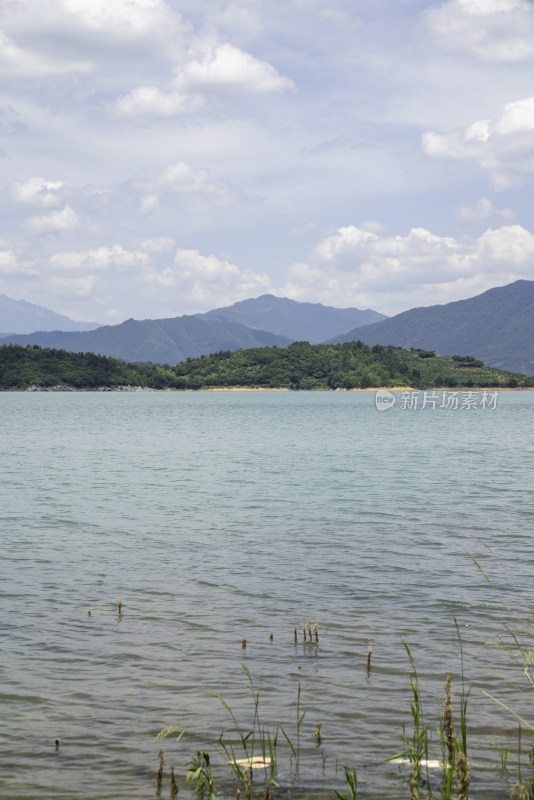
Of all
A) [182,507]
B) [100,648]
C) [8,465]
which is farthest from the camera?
[8,465]

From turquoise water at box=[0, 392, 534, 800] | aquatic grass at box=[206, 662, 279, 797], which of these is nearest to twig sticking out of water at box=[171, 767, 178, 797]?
turquoise water at box=[0, 392, 534, 800]

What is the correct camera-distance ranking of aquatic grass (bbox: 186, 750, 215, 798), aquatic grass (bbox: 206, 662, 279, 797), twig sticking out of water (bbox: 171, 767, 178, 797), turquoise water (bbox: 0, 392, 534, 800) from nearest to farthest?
aquatic grass (bbox: 186, 750, 215, 798), twig sticking out of water (bbox: 171, 767, 178, 797), aquatic grass (bbox: 206, 662, 279, 797), turquoise water (bbox: 0, 392, 534, 800)

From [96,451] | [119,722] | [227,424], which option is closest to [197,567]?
[119,722]

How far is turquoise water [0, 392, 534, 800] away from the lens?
8773 mm

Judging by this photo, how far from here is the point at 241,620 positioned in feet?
46.5

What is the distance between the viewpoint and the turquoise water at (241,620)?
→ 877 cm

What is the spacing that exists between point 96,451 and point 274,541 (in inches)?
1608

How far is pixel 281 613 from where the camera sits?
14.7 m

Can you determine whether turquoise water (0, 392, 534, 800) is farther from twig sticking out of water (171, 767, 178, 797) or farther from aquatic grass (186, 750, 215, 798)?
aquatic grass (186, 750, 215, 798)

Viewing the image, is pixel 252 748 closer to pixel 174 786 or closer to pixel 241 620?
pixel 174 786

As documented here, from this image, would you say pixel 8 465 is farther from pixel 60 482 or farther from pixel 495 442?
pixel 495 442

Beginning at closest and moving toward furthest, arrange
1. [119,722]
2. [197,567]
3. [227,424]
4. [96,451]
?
[119,722] → [197,567] → [96,451] → [227,424]

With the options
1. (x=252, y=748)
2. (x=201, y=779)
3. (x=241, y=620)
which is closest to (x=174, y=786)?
(x=201, y=779)

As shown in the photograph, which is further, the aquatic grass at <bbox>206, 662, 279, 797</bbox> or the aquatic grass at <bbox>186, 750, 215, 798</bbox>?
the aquatic grass at <bbox>206, 662, 279, 797</bbox>
